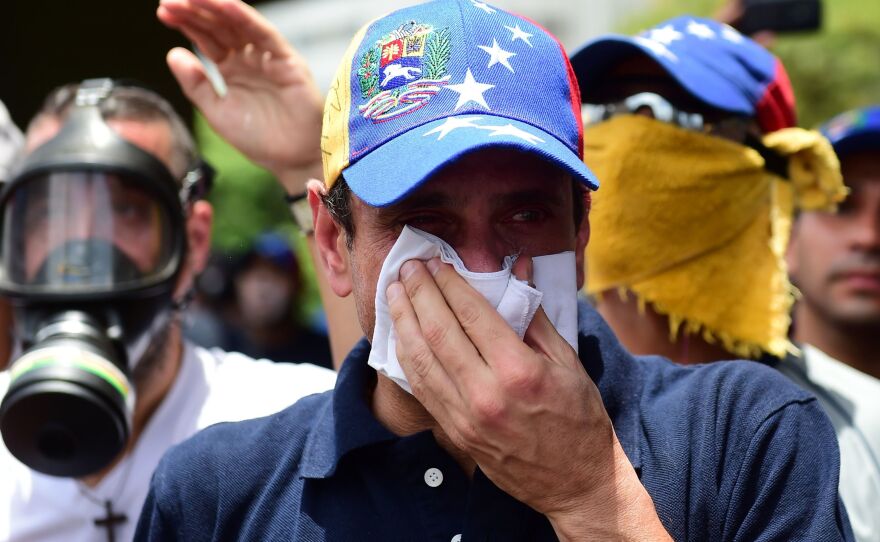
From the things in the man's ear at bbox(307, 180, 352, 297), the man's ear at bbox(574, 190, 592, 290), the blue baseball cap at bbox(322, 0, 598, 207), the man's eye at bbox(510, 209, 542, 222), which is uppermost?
the blue baseball cap at bbox(322, 0, 598, 207)

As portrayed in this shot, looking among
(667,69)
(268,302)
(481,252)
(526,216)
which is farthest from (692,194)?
(268,302)

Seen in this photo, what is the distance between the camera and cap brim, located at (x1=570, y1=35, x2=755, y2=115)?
2.79m

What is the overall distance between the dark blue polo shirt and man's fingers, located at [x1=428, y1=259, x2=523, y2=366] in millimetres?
309

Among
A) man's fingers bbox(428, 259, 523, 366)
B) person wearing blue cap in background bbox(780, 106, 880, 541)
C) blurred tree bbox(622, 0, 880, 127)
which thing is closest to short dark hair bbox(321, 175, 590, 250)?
man's fingers bbox(428, 259, 523, 366)

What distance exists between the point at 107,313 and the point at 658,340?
1457 millimetres

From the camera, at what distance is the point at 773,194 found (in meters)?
3.05

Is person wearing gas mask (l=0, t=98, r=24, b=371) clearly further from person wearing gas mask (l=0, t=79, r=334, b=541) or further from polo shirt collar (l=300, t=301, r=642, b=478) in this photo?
polo shirt collar (l=300, t=301, r=642, b=478)

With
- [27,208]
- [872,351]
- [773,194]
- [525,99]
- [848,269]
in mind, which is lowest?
[872,351]

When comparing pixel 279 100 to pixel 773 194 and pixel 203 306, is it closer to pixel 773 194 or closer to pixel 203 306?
pixel 773 194

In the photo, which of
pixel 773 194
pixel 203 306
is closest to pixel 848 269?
pixel 773 194

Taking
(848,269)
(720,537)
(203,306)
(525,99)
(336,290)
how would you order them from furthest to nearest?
(203,306), (848,269), (336,290), (525,99), (720,537)

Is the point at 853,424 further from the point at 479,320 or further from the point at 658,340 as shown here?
the point at 479,320

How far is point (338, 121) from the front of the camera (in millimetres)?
2180

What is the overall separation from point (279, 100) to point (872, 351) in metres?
2.23
